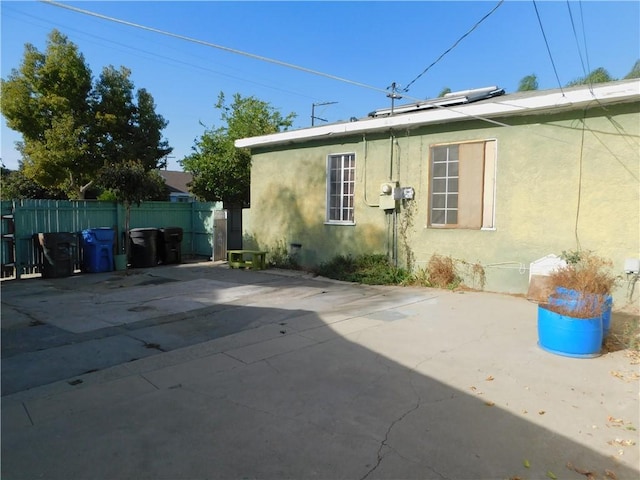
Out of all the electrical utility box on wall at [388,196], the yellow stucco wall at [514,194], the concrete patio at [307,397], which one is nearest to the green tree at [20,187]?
the yellow stucco wall at [514,194]

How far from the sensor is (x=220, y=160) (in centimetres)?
1706

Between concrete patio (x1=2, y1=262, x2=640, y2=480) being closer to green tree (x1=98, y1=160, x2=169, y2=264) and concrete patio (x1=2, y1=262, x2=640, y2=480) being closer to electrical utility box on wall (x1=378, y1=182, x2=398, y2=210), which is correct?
electrical utility box on wall (x1=378, y1=182, x2=398, y2=210)

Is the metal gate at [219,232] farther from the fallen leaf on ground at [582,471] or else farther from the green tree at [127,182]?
the fallen leaf on ground at [582,471]

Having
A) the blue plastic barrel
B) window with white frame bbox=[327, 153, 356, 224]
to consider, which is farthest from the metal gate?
Result: the blue plastic barrel

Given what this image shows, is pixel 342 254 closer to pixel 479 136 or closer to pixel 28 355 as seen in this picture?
pixel 479 136

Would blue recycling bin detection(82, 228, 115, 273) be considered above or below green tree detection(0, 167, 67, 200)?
below

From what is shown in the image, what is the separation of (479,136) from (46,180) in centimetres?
1851

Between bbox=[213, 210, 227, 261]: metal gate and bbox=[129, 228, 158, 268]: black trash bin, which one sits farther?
bbox=[213, 210, 227, 261]: metal gate

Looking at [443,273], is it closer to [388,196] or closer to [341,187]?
[388,196]

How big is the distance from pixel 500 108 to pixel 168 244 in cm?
1021

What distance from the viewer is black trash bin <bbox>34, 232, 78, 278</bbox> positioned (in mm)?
10742

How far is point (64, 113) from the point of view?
59.7 ft

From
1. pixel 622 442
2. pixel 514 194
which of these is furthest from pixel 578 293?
pixel 514 194

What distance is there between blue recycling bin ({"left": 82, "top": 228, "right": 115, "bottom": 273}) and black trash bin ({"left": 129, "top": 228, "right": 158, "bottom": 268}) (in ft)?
2.67
